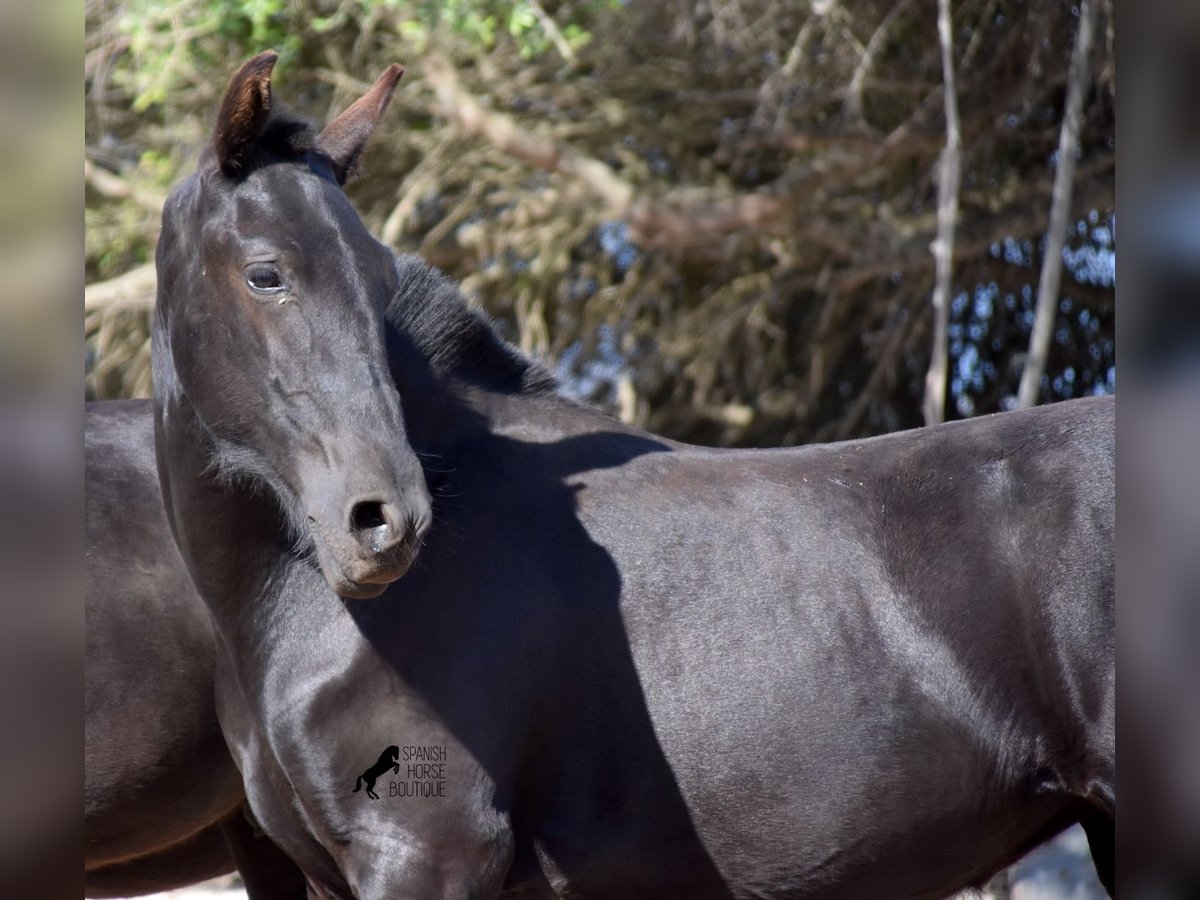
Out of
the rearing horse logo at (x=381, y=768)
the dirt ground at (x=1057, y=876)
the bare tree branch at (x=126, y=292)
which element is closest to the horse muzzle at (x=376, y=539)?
the rearing horse logo at (x=381, y=768)

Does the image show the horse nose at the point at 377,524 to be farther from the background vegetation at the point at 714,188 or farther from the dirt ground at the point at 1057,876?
the background vegetation at the point at 714,188

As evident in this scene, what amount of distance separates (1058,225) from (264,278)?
3791 mm

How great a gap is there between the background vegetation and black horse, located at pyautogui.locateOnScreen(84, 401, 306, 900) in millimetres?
3376

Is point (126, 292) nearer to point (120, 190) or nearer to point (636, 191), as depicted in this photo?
point (120, 190)

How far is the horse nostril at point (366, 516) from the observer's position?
6.44ft

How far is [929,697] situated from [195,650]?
1.88 m

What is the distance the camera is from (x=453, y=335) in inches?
103

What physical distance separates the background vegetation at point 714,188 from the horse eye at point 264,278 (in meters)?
4.28

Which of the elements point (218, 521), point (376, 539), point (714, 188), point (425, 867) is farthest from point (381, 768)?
point (714, 188)

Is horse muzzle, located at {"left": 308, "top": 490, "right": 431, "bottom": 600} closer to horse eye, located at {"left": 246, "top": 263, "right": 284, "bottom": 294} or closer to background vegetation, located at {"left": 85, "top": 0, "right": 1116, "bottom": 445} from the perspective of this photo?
horse eye, located at {"left": 246, "top": 263, "right": 284, "bottom": 294}

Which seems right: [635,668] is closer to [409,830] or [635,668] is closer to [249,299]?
[409,830]

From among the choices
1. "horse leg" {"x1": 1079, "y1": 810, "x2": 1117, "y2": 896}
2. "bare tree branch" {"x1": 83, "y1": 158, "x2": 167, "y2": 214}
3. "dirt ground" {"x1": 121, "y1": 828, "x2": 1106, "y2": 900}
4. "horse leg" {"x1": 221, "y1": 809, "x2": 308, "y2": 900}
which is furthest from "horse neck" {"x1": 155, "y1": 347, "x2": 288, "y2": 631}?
"bare tree branch" {"x1": 83, "y1": 158, "x2": 167, "y2": 214}

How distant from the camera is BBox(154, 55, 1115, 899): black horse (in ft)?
7.16
